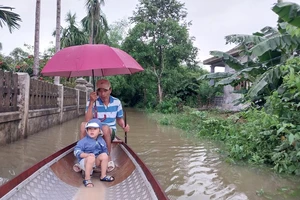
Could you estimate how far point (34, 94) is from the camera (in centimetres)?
853

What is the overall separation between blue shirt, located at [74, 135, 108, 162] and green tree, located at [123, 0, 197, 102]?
17809 mm

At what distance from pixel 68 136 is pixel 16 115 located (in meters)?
2.39

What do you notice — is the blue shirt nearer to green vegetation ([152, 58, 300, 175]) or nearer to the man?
the man

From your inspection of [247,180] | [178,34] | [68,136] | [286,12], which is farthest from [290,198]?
[178,34]

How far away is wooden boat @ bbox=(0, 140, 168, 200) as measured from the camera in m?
2.83

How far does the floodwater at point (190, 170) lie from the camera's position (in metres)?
A: 4.39

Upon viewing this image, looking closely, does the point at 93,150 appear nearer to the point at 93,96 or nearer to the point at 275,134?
the point at 93,96

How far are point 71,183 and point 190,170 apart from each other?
102 inches

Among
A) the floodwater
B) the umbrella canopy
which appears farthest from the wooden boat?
the umbrella canopy

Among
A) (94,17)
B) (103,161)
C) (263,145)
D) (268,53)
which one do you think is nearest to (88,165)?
(103,161)

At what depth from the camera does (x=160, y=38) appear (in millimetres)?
21656

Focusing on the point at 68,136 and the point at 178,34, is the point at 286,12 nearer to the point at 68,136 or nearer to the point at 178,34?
the point at 68,136

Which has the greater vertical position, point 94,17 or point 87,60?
point 94,17

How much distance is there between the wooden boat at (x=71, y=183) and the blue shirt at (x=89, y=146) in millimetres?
315
